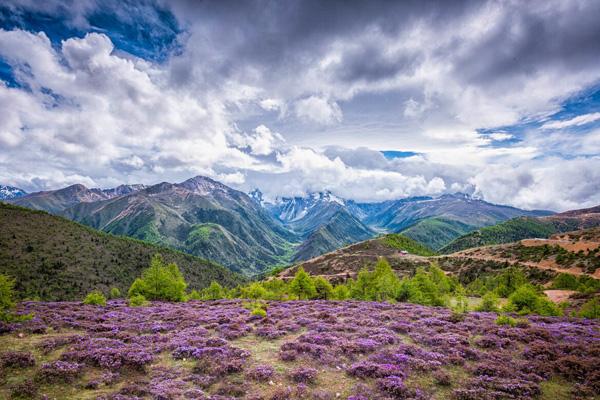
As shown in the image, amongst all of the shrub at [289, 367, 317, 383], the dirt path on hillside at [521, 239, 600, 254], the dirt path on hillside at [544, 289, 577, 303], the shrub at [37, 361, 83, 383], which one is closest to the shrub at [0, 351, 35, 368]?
the shrub at [37, 361, 83, 383]

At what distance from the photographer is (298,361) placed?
17094mm

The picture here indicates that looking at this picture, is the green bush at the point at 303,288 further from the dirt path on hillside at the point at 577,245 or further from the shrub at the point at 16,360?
the dirt path on hillside at the point at 577,245

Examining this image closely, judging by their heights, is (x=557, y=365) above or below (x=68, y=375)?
below

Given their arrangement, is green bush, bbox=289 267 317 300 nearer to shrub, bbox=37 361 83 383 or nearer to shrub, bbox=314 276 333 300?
shrub, bbox=314 276 333 300

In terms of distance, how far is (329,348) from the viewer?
61.7 feet

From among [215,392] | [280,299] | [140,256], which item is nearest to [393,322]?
[215,392]

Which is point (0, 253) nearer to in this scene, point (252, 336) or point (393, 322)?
point (252, 336)

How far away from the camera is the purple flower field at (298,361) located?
13188 mm

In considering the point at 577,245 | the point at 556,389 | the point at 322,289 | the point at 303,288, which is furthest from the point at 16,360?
the point at 577,245

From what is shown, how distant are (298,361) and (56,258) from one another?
17192 cm

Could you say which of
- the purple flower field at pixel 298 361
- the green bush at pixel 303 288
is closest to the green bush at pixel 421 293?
the green bush at pixel 303 288

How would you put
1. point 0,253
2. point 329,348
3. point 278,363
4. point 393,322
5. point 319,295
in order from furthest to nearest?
point 0,253 → point 319,295 → point 393,322 → point 329,348 → point 278,363

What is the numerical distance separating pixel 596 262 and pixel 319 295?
333ft

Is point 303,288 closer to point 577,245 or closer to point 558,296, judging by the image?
point 558,296
